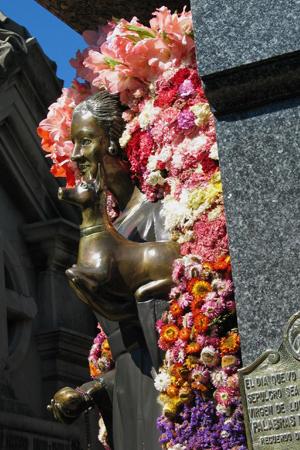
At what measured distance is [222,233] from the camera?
12.5 ft

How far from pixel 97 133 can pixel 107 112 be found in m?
0.15

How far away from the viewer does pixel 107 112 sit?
4.64 m

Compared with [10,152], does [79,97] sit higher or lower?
lower

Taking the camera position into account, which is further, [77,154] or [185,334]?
[77,154]

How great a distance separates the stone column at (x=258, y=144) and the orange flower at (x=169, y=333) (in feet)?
3.40

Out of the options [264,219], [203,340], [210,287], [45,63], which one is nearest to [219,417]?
[203,340]

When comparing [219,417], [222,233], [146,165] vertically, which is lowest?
[219,417]

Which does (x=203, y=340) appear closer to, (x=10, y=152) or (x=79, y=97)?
(x=79, y=97)

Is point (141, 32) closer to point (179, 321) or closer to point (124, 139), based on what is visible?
point (124, 139)

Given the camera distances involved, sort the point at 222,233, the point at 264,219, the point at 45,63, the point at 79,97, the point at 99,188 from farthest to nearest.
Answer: the point at 45,63, the point at 79,97, the point at 99,188, the point at 222,233, the point at 264,219

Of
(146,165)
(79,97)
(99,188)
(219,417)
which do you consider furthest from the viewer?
(79,97)

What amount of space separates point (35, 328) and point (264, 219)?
466 cm

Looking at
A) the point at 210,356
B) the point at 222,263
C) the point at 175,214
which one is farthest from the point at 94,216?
the point at 210,356

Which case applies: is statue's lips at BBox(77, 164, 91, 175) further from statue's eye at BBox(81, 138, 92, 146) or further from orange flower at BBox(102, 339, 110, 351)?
orange flower at BBox(102, 339, 110, 351)
